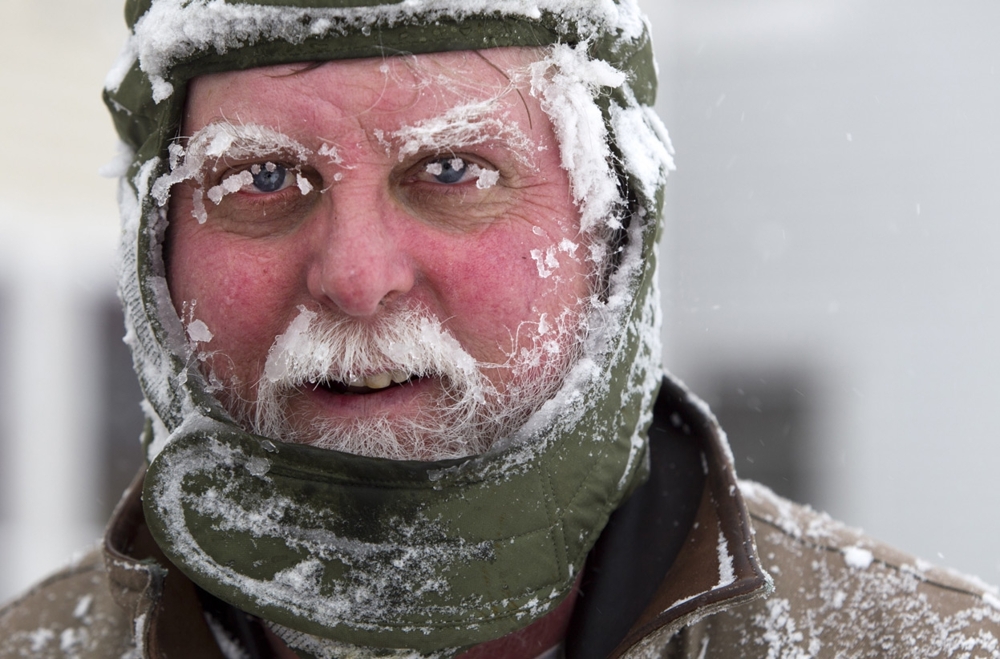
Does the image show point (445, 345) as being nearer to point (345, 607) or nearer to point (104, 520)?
point (345, 607)

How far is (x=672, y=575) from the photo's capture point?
6.38 feet

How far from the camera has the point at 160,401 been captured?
1.97 meters

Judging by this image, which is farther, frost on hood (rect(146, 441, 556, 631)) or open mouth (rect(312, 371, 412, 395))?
open mouth (rect(312, 371, 412, 395))

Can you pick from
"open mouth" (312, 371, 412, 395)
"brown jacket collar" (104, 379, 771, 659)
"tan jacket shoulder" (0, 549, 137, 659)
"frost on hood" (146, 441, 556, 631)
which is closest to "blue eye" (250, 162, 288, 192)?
"open mouth" (312, 371, 412, 395)

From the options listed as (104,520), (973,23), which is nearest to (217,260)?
(104,520)

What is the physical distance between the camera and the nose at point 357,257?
174 cm

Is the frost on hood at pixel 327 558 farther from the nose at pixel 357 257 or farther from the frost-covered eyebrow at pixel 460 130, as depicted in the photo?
the frost-covered eyebrow at pixel 460 130

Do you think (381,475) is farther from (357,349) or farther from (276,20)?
(276,20)

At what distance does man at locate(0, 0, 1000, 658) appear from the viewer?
1.74 m

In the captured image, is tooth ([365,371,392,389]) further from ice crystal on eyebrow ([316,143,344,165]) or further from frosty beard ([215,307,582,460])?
ice crystal on eyebrow ([316,143,344,165])

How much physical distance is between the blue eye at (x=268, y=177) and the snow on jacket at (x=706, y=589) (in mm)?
777

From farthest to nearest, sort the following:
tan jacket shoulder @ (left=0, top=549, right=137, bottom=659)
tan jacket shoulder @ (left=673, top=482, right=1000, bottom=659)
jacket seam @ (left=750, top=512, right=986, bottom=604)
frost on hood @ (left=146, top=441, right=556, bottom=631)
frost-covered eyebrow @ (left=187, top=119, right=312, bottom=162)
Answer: tan jacket shoulder @ (left=0, top=549, right=137, bottom=659) < jacket seam @ (left=750, top=512, right=986, bottom=604) < tan jacket shoulder @ (left=673, top=482, right=1000, bottom=659) < frost-covered eyebrow @ (left=187, top=119, right=312, bottom=162) < frost on hood @ (left=146, top=441, right=556, bottom=631)

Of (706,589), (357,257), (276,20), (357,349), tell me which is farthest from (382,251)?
(706,589)

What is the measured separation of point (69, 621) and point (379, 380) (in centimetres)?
120
